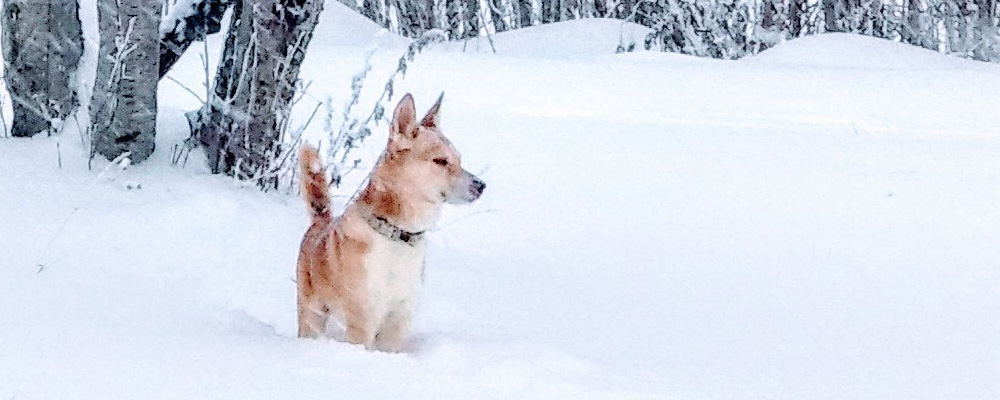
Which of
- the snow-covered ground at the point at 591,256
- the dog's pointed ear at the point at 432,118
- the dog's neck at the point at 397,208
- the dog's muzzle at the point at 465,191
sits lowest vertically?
the snow-covered ground at the point at 591,256

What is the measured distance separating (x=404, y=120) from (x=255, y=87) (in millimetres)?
1991

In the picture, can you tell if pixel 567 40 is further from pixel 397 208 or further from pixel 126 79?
pixel 397 208

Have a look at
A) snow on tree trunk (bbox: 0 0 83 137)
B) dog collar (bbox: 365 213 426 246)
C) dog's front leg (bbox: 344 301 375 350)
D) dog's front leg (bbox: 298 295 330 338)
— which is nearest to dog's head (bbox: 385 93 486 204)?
dog collar (bbox: 365 213 426 246)

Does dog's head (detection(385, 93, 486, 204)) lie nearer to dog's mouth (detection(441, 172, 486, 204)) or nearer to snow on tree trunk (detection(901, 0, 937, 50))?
dog's mouth (detection(441, 172, 486, 204))

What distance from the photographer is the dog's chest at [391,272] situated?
3.55 metres

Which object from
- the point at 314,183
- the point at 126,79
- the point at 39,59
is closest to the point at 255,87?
the point at 126,79

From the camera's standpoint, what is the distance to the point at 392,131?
3584 millimetres

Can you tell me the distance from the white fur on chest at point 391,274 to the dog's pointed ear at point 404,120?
0.95ft

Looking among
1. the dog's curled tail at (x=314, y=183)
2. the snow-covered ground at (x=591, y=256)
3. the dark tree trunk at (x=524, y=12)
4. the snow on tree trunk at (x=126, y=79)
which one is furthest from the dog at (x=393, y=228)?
the dark tree trunk at (x=524, y=12)

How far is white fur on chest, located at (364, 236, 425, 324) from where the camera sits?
140 inches

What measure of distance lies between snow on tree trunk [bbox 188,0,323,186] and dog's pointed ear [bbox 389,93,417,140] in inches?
72.2

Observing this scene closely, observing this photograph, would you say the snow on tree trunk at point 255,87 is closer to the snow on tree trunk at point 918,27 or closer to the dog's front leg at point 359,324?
the dog's front leg at point 359,324

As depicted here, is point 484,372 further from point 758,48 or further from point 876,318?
point 758,48

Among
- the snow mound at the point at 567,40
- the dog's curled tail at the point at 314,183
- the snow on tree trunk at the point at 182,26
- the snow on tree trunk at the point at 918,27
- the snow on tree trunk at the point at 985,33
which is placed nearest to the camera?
the dog's curled tail at the point at 314,183
